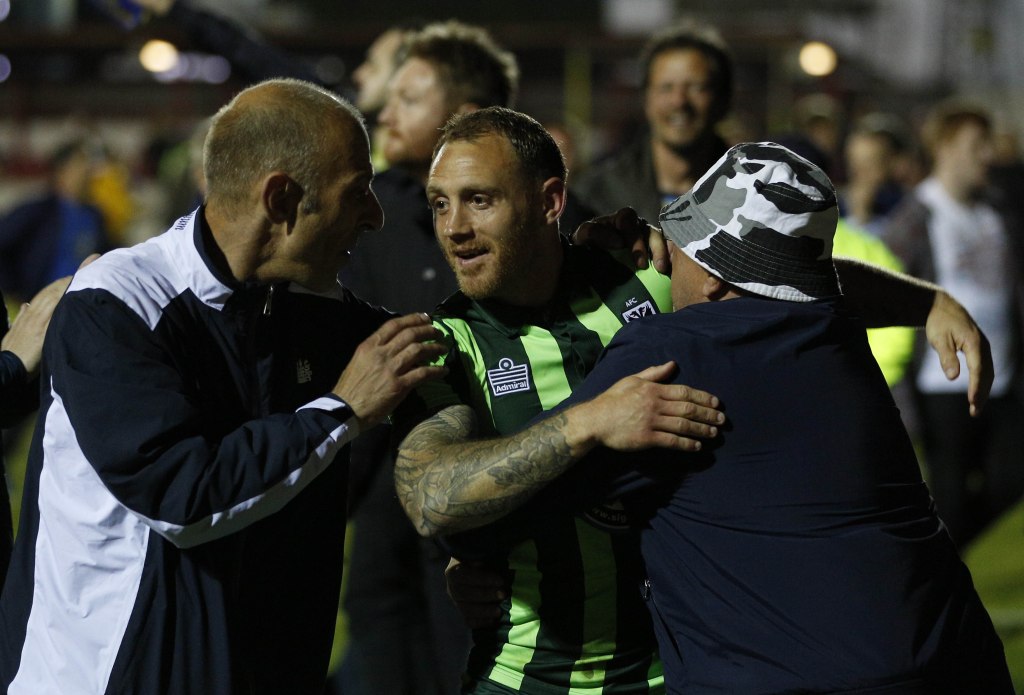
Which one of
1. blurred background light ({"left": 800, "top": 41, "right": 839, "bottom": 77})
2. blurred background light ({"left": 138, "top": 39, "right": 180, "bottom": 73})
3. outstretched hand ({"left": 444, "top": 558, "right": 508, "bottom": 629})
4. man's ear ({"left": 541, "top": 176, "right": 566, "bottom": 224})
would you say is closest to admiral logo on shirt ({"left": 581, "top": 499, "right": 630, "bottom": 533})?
outstretched hand ({"left": 444, "top": 558, "right": 508, "bottom": 629})

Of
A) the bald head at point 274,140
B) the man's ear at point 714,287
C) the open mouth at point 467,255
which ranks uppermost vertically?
the bald head at point 274,140

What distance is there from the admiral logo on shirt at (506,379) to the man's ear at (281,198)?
571 millimetres

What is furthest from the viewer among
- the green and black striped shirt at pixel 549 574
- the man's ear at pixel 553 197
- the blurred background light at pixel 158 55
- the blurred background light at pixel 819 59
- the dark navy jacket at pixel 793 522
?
the blurred background light at pixel 819 59

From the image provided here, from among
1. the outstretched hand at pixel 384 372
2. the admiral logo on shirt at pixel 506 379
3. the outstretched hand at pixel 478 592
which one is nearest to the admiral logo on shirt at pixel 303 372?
the outstretched hand at pixel 384 372

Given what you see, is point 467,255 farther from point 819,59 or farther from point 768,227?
point 819,59

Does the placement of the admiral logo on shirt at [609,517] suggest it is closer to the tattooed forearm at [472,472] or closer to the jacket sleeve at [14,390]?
the tattooed forearm at [472,472]

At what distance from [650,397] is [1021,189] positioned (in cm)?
544

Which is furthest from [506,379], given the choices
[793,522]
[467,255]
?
[793,522]

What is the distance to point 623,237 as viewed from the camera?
10.3ft

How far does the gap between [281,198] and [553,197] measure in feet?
2.25

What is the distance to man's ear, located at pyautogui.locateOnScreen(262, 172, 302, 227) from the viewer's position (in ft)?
8.35

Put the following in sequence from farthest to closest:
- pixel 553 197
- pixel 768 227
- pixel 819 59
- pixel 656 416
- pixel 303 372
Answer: pixel 819 59
pixel 553 197
pixel 303 372
pixel 768 227
pixel 656 416

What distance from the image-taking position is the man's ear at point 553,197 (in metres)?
2.96

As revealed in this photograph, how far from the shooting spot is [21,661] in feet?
8.28
